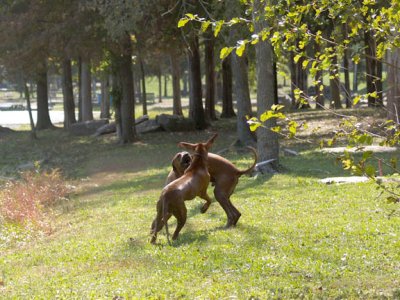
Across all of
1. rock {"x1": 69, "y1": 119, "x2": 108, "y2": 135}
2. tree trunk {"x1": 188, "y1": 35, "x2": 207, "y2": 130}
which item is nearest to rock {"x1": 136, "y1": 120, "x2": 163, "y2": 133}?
tree trunk {"x1": 188, "y1": 35, "x2": 207, "y2": 130}

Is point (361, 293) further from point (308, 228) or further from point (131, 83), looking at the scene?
point (131, 83)

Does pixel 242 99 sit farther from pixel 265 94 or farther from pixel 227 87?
pixel 227 87

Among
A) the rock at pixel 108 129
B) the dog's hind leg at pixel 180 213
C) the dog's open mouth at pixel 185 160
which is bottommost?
the rock at pixel 108 129

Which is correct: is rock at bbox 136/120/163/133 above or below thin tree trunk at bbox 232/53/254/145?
below

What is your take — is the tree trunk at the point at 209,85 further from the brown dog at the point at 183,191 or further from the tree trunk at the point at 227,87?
the brown dog at the point at 183,191

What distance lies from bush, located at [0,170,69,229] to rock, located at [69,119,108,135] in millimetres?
19680

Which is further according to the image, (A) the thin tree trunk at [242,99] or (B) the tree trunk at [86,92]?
(B) the tree trunk at [86,92]

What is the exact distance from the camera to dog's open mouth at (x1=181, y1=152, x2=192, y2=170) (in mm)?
10734

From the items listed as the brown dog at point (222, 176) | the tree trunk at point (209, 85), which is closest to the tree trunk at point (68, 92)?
the tree trunk at point (209, 85)

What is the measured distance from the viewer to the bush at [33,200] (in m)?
14.2

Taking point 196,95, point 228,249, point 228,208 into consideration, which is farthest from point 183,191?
point 196,95

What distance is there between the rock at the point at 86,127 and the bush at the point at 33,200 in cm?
1968

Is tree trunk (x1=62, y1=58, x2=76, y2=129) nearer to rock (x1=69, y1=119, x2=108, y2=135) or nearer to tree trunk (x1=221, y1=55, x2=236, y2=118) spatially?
rock (x1=69, y1=119, x2=108, y2=135)

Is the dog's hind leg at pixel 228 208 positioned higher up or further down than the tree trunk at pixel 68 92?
further down
